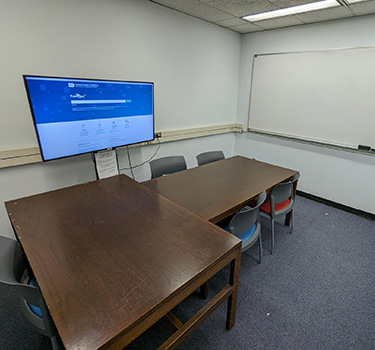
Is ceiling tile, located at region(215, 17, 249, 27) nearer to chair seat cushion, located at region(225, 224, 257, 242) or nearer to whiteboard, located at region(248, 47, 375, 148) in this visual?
whiteboard, located at region(248, 47, 375, 148)

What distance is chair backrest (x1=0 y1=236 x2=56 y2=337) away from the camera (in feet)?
3.29

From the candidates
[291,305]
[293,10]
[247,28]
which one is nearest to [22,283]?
[291,305]

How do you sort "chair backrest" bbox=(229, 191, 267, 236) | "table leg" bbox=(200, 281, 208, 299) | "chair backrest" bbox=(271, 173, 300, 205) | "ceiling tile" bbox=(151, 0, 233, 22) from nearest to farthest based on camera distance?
"chair backrest" bbox=(229, 191, 267, 236), "table leg" bbox=(200, 281, 208, 299), "chair backrest" bbox=(271, 173, 300, 205), "ceiling tile" bbox=(151, 0, 233, 22)

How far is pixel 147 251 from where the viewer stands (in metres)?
1.16

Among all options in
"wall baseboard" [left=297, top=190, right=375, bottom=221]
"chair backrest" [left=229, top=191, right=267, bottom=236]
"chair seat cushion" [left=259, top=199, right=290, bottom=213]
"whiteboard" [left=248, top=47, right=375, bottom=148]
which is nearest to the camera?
"chair backrest" [left=229, top=191, right=267, bottom=236]

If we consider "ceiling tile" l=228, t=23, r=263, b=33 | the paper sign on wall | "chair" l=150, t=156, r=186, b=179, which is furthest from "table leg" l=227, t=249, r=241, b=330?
"ceiling tile" l=228, t=23, r=263, b=33

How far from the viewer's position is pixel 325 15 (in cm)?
268

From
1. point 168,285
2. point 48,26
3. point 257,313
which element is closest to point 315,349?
point 257,313

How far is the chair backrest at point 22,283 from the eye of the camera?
1.00m

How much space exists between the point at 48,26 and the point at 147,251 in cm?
220

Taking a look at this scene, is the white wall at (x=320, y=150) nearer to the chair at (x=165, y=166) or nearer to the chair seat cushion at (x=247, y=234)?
the chair at (x=165, y=166)

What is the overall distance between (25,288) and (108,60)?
2288mm

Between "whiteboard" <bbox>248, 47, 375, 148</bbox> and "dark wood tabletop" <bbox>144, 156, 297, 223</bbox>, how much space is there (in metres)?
1.22

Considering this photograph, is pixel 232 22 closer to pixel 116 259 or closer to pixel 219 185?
pixel 219 185
